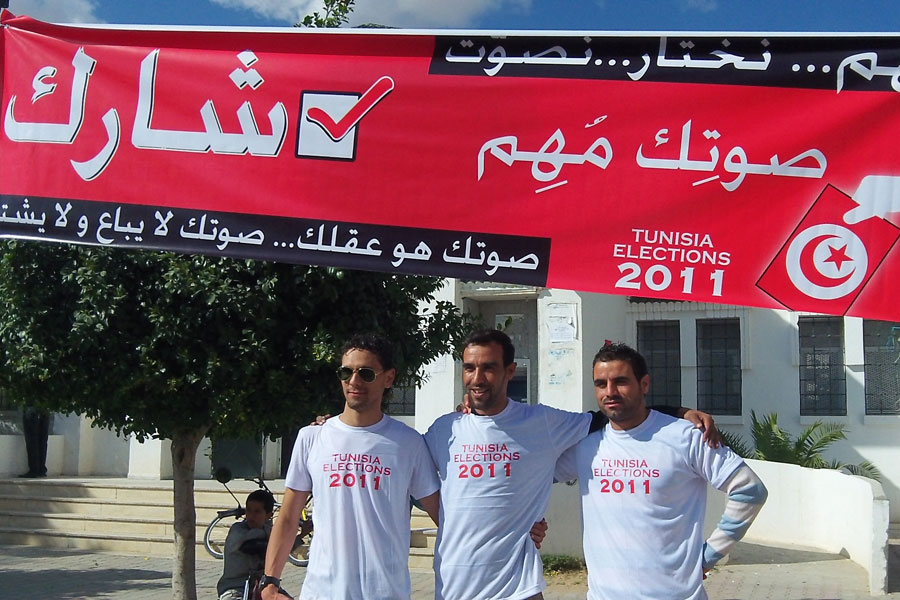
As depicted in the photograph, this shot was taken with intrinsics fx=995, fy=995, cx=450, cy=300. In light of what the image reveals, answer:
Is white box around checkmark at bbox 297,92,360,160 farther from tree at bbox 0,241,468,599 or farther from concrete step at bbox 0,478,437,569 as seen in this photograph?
concrete step at bbox 0,478,437,569

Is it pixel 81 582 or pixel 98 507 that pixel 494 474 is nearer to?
pixel 81 582

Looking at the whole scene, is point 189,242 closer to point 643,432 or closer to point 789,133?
point 643,432

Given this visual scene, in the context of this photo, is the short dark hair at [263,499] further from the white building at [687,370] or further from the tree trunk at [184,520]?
the white building at [687,370]

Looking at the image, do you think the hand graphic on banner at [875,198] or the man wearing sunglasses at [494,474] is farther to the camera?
the man wearing sunglasses at [494,474]

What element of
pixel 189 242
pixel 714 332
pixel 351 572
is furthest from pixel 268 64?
pixel 714 332

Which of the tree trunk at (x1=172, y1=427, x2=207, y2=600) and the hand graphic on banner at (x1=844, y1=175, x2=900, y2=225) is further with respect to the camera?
the tree trunk at (x1=172, y1=427, x2=207, y2=600)

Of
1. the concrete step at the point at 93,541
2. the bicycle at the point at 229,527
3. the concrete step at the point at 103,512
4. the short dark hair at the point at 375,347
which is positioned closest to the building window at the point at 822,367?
the bicycle at the point at 229,527

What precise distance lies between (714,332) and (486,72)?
1305 centimetres

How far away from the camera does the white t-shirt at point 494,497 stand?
13.1 feet

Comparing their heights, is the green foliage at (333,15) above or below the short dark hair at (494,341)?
above

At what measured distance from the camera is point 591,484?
407cm

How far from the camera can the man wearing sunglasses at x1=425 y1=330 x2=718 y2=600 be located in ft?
13.1

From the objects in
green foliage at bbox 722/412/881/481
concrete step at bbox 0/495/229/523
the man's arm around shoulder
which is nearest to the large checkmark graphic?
the man's arm around shoulder

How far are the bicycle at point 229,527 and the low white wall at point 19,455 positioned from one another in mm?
5711
